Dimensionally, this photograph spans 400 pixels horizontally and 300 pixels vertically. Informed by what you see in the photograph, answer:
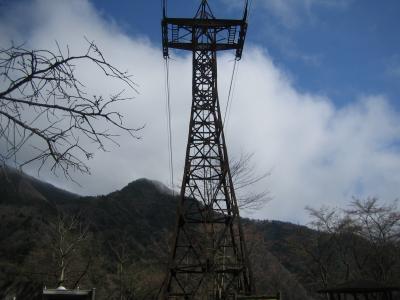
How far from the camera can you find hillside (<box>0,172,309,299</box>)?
28005mm

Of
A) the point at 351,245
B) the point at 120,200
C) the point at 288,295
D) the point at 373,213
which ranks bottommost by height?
the point at 288,295

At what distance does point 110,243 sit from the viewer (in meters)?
46.2

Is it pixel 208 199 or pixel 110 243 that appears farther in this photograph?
pixel 110 243

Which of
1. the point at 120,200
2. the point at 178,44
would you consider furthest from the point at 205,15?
the point at 120,200

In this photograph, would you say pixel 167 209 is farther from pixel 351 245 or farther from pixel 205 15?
pixel 205 15

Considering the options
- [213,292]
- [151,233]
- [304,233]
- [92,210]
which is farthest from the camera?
[92,210]

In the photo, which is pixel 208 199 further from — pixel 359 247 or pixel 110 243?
pixel 110 243

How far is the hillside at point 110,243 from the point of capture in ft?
91.9

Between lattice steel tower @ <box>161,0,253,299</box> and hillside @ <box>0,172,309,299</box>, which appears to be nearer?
lattice steel tower @ <box>161,0,253,299</box>

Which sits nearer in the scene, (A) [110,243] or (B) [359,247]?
(B) [359,247]

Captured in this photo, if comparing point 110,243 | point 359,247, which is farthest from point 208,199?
point 110,243

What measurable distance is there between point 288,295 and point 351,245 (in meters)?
9.87

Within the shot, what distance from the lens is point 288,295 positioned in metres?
34.1

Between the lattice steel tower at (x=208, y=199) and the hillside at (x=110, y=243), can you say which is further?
the hillside at (x=110, y=243)
